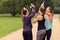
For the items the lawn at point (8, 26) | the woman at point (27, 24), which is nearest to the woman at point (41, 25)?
the woman at point (27, 24)

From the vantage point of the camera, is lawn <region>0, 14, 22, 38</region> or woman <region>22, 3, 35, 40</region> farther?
lawn <region>0, 14, 22, 38</region>

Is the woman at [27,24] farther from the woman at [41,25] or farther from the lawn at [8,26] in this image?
the lawn at [8,26]

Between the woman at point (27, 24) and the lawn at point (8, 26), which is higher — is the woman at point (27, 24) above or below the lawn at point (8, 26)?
above

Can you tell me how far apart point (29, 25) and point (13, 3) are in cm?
5193

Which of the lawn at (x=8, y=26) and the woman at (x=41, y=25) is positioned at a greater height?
the woman at (x=41, y=25)

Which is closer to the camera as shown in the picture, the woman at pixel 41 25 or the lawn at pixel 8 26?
the woman at pixel 41 25

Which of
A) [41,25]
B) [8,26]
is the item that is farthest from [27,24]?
[8,26]

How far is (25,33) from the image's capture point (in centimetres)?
981

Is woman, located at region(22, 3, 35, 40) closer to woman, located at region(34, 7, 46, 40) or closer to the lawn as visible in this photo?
woman, located at region(34, 7, 46, 40)

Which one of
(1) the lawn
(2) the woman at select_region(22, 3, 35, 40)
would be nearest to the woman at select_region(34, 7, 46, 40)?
(2) the woman at select_region(22, 3, 35, 40)

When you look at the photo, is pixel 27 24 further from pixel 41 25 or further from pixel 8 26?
pixel 8 26

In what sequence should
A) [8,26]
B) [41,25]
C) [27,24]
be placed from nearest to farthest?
[27,24] < [41,25] < [8,26]

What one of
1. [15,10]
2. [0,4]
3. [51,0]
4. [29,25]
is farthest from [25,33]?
[51,0]

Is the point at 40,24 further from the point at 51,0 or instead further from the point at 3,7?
the point at 51,0
